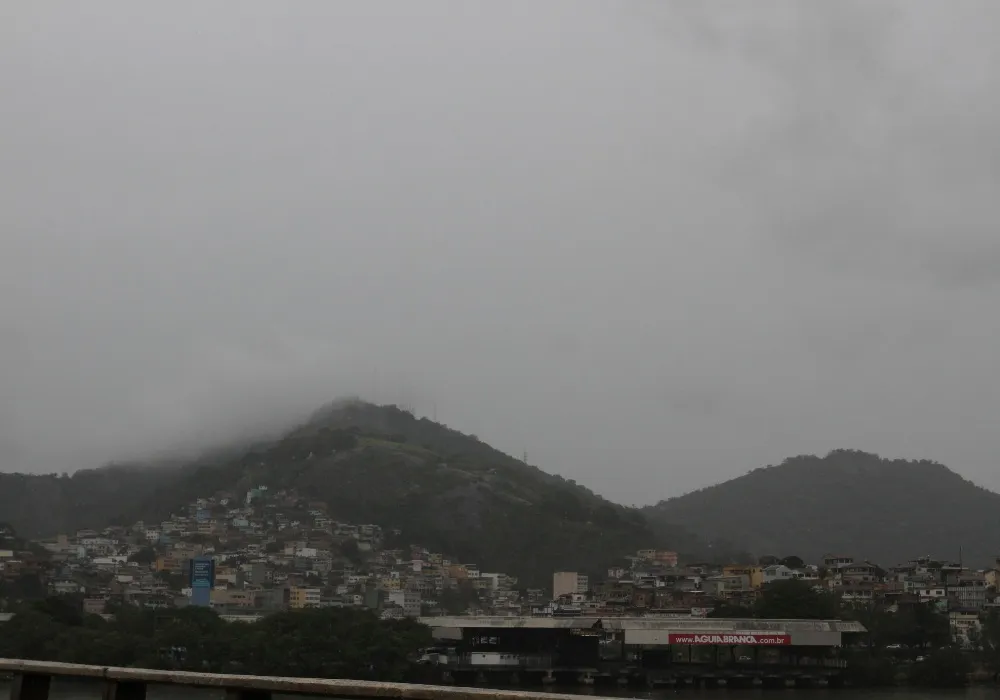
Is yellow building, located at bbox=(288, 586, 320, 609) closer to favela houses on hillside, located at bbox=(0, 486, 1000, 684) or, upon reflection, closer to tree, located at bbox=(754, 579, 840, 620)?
favela houses on hillside, located at bbox=(0, 486, 1000, 684)

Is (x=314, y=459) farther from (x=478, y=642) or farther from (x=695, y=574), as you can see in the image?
(x=478, y=642)

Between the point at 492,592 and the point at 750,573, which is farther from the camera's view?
the point at 492,592

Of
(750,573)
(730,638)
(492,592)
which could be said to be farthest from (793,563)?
(730,638)

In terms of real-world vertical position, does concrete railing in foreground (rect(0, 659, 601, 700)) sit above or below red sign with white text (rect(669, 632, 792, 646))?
above

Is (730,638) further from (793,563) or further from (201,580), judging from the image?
(793,563)

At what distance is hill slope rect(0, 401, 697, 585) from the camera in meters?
102

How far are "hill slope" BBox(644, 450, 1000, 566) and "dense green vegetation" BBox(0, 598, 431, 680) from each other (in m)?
89.5

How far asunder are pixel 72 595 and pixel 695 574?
139 ft

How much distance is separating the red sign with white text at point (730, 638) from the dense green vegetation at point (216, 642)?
1134 centimetres

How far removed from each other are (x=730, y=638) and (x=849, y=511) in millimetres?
96984

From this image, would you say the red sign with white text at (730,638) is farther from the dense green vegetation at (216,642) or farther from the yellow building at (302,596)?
the yellow building at (302,596)

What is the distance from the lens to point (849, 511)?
133 meters

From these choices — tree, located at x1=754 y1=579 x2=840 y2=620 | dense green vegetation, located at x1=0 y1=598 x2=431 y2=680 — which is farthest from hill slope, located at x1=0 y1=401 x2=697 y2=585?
dense green vegetation, located at x1=0 y1=598 x2=431 y2=680

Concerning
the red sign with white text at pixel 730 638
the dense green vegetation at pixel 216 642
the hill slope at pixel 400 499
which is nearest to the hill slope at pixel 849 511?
the hill slope at pixel 400 499
